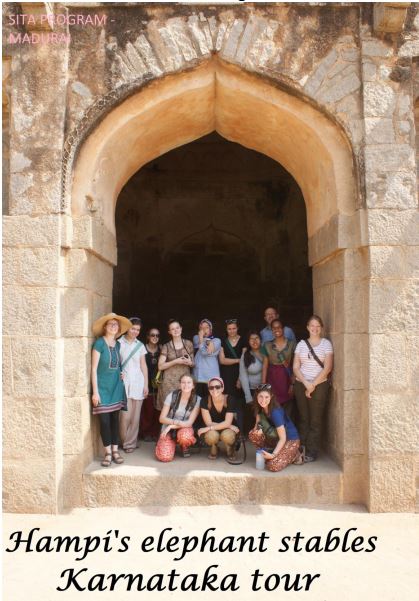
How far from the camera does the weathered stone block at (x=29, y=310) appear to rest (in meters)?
4.16

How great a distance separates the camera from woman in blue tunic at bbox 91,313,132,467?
14.6ft

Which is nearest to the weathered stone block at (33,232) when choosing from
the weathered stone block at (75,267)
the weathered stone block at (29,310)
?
the weathered stone block at (75,267)

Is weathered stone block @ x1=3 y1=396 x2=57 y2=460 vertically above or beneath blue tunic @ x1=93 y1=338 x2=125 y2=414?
beneath

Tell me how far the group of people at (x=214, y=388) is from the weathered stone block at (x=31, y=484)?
0.51 meters

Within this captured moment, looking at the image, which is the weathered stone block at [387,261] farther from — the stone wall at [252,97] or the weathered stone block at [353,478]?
the weathered stone block at [353,478]

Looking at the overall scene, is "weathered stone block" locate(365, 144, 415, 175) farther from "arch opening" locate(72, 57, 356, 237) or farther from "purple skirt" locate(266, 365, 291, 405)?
"purple skirt" locate(266, 365, 291, 405)

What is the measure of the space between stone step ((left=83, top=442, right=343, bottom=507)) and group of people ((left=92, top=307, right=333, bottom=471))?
6.7 inches

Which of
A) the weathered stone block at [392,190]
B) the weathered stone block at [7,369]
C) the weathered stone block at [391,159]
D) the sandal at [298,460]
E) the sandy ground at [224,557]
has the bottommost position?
the sandy ground at [224,557]

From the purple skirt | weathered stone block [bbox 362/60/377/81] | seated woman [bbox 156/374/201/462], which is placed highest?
weathered stone block [bbox 362/60/377/81]

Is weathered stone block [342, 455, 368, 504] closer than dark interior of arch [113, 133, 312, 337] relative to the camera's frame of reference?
Yes

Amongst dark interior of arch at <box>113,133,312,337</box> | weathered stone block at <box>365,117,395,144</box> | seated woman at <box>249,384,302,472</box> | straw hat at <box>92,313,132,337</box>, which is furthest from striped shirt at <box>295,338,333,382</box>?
dark interior of arch at <box>113,133,312,337</box>

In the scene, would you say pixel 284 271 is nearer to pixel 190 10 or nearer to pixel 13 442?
pixel 190 10

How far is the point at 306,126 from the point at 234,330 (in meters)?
2.06

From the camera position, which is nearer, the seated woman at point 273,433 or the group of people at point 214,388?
the seated woman at point 273,433
